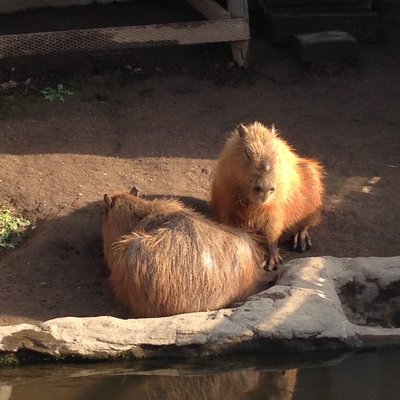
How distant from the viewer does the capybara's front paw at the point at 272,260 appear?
617 cm

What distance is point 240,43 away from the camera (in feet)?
28.3

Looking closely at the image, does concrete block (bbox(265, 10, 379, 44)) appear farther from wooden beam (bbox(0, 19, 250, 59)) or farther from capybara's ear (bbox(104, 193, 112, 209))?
capybara's ear (bbox(104, 193, 112, 209))

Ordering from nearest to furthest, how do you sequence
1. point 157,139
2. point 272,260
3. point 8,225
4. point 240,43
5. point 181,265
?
point 181,265
point 272,260
point 8,225
point 157,139
point 240,43

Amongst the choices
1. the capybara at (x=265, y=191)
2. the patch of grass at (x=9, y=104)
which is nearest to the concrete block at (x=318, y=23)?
the patch of grass at (x=9, y=104)

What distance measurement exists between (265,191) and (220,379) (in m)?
1.39

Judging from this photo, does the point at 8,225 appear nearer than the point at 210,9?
Yes

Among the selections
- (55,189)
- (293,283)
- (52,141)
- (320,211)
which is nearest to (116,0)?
(52,141)

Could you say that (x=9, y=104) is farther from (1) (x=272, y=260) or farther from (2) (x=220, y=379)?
(2) (x=220, y=379)

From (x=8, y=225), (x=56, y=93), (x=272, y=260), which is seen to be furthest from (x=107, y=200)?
(x=56, y=93)

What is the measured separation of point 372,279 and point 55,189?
96.3 inches

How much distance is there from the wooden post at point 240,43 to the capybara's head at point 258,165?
250cm

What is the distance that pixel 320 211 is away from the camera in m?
6.59

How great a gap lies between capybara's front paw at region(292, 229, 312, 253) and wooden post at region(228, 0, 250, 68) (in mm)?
2627

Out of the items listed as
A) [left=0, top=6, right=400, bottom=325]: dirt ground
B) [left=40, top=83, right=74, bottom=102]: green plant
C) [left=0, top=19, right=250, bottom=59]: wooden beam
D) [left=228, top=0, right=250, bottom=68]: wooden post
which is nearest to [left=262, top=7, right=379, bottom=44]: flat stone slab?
[left=0, top=6, right=400, bottom=325]: dirt ground
